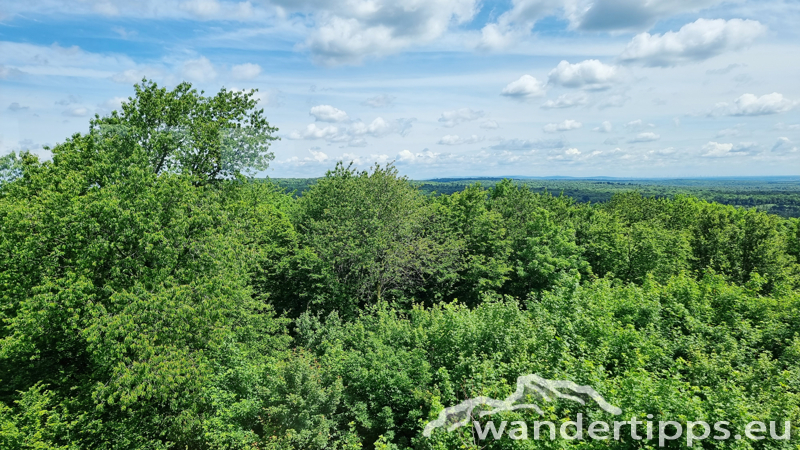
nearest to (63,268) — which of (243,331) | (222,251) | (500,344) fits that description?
(222,251)

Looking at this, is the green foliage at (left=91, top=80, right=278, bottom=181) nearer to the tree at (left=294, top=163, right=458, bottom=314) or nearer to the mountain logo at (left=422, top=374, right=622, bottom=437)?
the tree at (left=294, top=163, right=458, bottom=314)

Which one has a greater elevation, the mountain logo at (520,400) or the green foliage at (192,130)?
the green foliage at (192,130)

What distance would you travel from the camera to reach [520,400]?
1256 cm

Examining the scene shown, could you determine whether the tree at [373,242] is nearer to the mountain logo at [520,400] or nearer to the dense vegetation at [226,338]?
the dense vegetation at [226,338]

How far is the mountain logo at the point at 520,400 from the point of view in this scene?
1191cm

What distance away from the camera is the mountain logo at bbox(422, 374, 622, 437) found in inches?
469

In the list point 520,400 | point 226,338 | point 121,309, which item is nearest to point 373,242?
point 226,338

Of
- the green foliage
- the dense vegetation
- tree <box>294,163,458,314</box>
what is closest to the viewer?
the dense vegetation

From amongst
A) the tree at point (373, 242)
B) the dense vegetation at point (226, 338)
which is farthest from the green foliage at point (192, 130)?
the tree at point (373, 242)

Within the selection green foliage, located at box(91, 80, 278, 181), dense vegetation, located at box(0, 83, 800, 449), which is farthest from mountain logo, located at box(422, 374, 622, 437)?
green foliage, located at box(91, 80, 278, 181)

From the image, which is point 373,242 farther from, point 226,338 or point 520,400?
point 520,400

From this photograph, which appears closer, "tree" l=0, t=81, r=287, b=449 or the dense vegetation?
the dense vegetation

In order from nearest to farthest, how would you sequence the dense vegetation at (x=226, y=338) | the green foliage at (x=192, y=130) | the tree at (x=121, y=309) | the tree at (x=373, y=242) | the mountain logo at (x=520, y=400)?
1. the mountain logo at (x=520, y=400)
2. the dense vegetation at (x=226, y=338)
3. the tree at (x=121, y=309)
4. the green foliage at (x=192, y=130)
5. the tree at (x=373, y=242)

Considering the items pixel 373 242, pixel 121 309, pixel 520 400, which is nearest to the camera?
pixel 520 400
